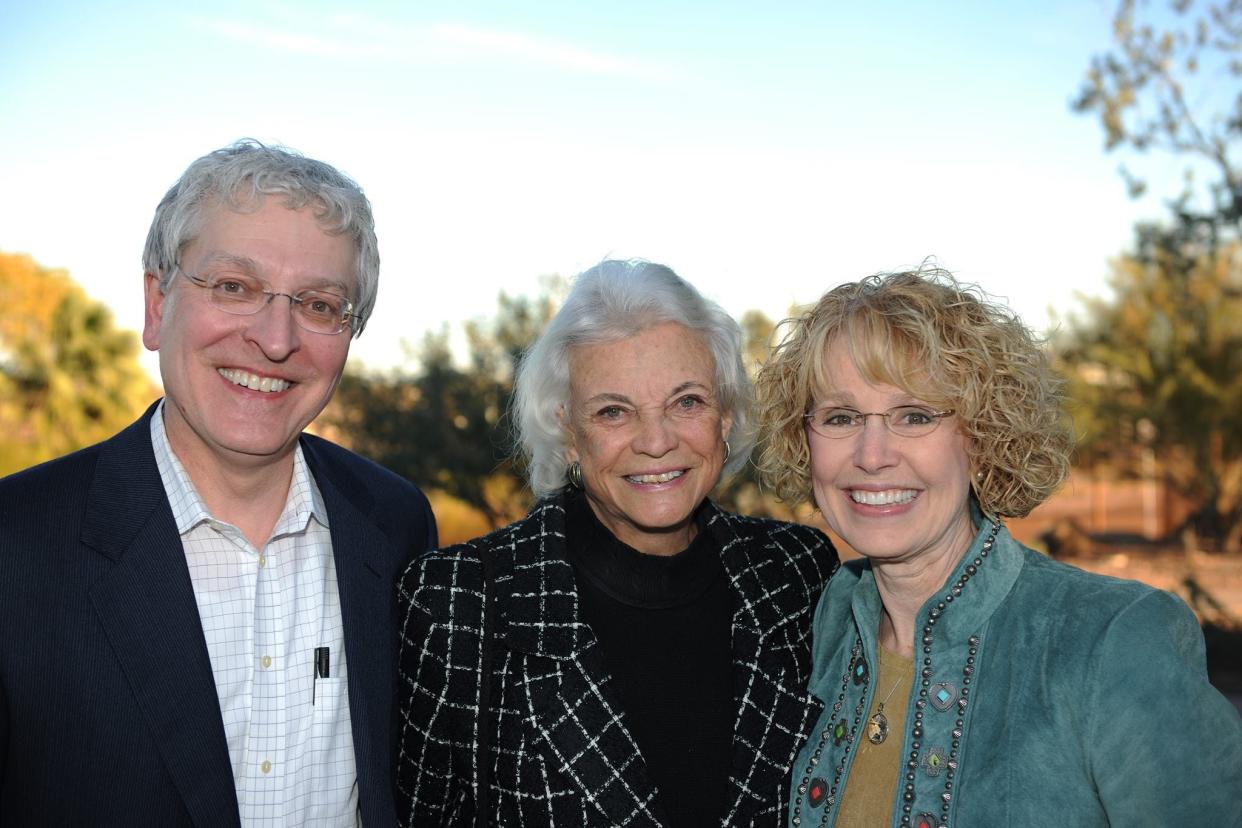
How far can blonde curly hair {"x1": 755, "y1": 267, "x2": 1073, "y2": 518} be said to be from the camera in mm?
2293

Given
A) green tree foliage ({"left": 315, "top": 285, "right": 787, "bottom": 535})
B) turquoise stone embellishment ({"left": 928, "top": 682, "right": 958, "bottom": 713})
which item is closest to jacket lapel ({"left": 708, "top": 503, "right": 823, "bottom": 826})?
turquoise stone embellishment ({"left": 928, "top": 682, "right": 958, "bottom": 713})

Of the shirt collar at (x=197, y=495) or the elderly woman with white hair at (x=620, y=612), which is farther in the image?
the elderly woman with white hair at (x=620, y=612)

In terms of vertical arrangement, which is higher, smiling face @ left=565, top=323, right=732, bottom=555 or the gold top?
smiling face @ left=565, top=323, right=732, bottom=555

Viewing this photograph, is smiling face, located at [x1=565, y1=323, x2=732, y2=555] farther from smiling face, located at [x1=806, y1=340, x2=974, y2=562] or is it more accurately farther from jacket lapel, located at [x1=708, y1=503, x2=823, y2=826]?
smiling face, located at [x1=806, y1=340, x2=974, y2=562]

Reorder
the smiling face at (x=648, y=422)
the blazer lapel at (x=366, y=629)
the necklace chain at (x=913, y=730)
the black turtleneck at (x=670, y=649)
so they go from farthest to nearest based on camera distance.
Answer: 1. the smiling face at (x=648, y=422)
2. the black turtleneck at (x=670, y=649)
3. the blazer lapel at (x=366, y=629)
4. the necklace chain at (x=913, y=730)

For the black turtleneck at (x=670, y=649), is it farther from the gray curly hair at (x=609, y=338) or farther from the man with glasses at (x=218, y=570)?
the man with glasses at (x=218, y=570)

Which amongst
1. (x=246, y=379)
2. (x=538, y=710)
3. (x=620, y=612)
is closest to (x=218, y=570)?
(x=246, y=379)

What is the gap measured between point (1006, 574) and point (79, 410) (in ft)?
55.5

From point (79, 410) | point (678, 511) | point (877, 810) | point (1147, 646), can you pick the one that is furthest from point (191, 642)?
point (79, 410)

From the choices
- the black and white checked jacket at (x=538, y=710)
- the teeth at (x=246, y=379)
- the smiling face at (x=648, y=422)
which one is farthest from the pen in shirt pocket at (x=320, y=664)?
the smiling face at (x=648, y=422)

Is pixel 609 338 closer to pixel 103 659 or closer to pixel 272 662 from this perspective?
pixel 272 662

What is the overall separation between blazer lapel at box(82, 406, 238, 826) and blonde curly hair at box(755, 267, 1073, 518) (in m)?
1.57

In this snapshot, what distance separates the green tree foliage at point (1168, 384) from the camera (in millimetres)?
14250

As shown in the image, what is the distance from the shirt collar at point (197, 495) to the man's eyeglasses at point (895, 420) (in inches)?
53.7
